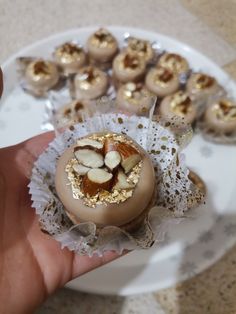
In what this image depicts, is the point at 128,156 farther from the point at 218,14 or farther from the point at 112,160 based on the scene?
the point at 218,14

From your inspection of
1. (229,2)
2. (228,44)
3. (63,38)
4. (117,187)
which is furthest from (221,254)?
(229,2)

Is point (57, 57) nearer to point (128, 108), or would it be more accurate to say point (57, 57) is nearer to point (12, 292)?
point (128, 108)

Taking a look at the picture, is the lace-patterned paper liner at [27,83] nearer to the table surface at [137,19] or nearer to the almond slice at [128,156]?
the table surface at [137,19]

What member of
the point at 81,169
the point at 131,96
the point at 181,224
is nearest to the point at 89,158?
the point at 81,169

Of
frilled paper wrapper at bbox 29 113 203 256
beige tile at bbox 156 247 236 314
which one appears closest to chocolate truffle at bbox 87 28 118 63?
frilled paper wrapper at bbox 29 113 203 256

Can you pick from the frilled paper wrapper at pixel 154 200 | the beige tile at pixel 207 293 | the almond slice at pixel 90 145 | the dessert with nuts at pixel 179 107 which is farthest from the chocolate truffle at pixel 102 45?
the beige tile at pixel 207 293
